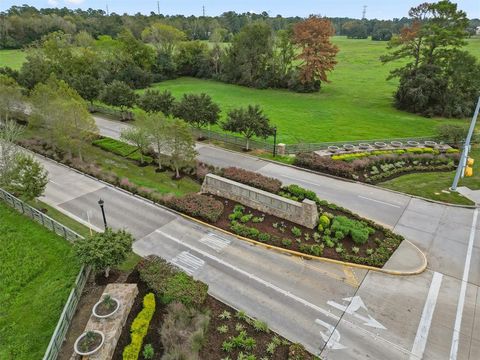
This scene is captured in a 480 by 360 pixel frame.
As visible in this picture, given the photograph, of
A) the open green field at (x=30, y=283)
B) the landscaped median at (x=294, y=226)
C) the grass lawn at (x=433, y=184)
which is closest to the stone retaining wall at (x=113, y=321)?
the open green field at (x=30, y=283)

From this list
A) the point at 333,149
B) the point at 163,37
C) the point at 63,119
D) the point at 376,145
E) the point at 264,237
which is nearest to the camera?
the point at 264,237

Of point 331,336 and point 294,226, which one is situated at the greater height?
point 294,226

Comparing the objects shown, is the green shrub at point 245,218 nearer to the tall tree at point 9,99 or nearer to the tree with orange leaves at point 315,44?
the tall tree at point 9,99

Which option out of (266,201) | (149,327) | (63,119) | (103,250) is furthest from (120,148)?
(149,327)

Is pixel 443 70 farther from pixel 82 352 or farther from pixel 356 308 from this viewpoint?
pixel 82 352

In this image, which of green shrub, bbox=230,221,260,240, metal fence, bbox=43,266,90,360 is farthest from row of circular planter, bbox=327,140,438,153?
metal fence, bbox=43,266,90,360

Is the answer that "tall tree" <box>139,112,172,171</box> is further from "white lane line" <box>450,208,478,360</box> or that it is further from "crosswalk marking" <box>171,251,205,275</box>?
"white lane line" <box>450,208,478,360</box>

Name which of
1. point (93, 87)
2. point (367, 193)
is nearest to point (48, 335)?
point (367, 193)
